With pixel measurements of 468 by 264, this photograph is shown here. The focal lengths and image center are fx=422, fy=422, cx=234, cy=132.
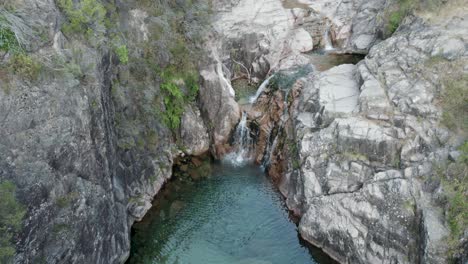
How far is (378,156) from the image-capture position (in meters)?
18.7

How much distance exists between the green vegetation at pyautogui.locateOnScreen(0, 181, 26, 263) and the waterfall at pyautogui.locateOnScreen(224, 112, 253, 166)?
14.9 metres

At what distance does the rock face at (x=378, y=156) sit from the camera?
17.0 metres

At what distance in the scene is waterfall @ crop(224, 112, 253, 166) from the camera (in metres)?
26.0

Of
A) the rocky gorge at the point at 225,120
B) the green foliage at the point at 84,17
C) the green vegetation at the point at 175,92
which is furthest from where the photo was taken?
the green vegetation at the point at 175,92

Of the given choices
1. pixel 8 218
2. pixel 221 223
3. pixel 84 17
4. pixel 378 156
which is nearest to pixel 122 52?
pixel 84 17

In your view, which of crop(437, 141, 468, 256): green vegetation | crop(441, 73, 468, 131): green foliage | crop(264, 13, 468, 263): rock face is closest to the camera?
crop(437, 141, 468, 256): green vegetation

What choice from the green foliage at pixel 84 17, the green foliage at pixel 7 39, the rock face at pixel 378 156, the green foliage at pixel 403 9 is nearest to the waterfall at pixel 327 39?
the green foliage at pixel 403 9

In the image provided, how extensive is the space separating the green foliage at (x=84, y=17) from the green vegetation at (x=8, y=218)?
20.9 feet

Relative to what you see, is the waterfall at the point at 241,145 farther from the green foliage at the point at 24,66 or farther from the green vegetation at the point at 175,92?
the green foliage at the point at 24,66

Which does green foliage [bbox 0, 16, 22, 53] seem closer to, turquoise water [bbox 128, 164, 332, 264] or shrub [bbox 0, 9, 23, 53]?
shrub [bbox 0, 9, 23, 53]

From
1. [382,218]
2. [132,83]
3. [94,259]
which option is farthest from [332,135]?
[94,259]

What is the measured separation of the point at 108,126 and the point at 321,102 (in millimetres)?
10654

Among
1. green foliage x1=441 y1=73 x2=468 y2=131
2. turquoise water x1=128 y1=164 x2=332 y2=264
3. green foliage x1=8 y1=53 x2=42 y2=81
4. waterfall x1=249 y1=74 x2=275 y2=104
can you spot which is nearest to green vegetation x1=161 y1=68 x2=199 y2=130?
turquoise water x1=128 y1=164 x2=332 y2=264

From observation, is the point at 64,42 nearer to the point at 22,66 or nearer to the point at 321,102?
the point at 22,66
